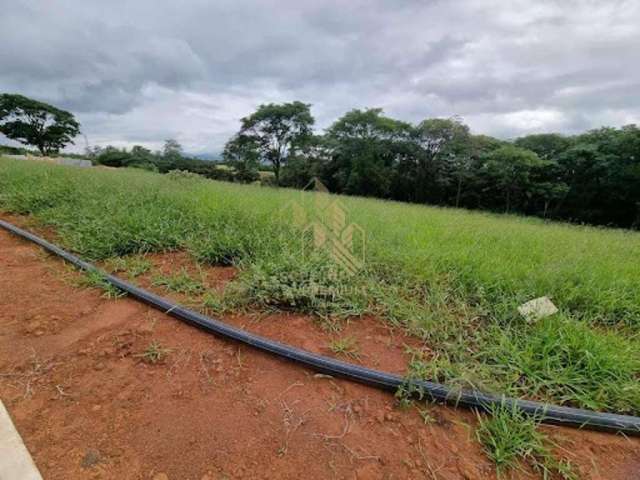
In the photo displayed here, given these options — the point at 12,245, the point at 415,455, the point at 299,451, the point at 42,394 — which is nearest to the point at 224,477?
the point at 299,451

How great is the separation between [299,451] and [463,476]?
61 cm

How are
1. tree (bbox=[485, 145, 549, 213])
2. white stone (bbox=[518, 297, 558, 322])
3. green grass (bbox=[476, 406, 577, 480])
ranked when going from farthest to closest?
tree (bbox=[485, 145, 549, 213]), white stone (bbox=[518, 297, 558, 322]), green grass (bbox=[476, 406, 577, 480])

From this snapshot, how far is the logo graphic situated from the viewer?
242cm

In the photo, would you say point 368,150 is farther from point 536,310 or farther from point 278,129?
point 536,310

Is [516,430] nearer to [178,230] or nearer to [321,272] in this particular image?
[321,272]

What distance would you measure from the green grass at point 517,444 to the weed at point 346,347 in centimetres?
62

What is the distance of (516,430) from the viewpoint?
1.19 m

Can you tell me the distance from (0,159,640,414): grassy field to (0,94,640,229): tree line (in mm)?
15356

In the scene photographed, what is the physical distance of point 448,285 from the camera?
2.17m

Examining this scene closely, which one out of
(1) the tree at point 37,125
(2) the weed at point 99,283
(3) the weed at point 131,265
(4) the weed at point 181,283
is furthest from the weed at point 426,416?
(1) the tree at point 37,125

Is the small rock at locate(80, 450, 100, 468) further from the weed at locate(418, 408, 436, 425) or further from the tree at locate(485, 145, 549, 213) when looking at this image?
the tree at locate(485, 145, 549, 213)

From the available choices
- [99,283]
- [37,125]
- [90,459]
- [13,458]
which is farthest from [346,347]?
[37,125]

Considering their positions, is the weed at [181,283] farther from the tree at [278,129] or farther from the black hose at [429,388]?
the tree at [278,129]

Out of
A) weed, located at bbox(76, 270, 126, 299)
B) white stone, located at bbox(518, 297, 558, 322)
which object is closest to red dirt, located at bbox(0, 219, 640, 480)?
weed, located at bbox(76, 270, 126, 299)
